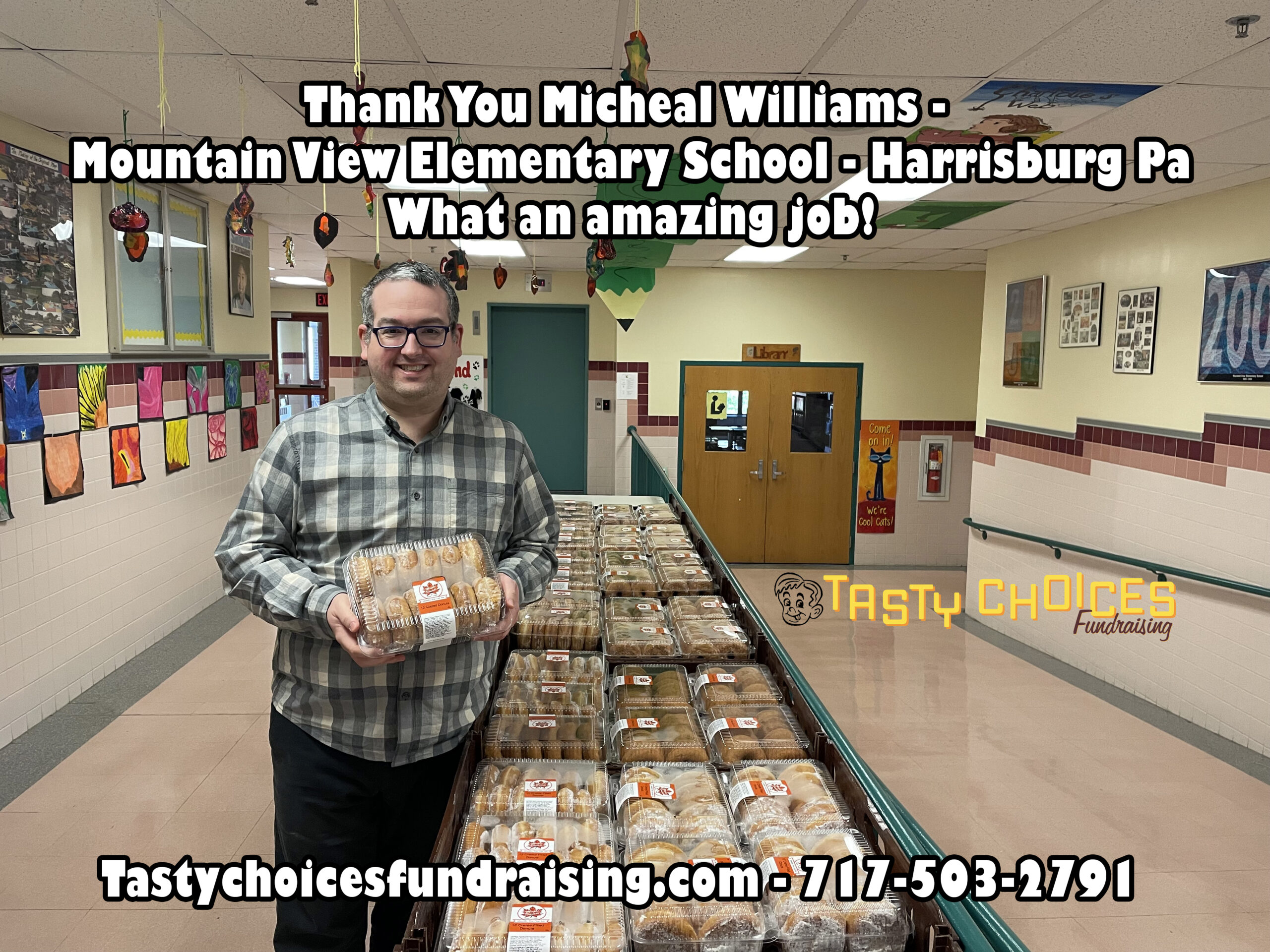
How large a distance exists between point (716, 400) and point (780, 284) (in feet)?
4.37

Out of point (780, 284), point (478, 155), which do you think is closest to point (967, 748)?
point (478, 155)

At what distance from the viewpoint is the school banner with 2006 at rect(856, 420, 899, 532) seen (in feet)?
30.2

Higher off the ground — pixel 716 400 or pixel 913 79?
pixel 913 79

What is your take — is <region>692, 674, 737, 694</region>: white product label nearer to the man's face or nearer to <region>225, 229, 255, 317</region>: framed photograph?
the man's face

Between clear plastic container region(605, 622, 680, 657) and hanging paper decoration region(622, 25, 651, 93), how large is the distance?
64.9 inches

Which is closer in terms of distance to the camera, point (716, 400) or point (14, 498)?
point (14, 498)

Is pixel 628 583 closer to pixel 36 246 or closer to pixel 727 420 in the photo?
pixel 36 246

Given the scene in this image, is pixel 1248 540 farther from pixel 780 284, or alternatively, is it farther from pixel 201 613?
pixel 201 613

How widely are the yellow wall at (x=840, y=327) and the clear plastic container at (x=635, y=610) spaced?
19.3ft

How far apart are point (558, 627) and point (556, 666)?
26cm

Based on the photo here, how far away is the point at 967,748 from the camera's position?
4.72 metres

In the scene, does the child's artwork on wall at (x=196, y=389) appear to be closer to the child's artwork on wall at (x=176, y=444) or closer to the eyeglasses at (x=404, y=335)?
the child's artwork on wall at (x=176, y=444)

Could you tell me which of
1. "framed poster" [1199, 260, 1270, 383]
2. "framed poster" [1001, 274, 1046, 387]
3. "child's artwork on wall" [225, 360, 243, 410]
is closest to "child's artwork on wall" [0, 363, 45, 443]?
"child's artwork on wall" [225, 360, 243, 410]

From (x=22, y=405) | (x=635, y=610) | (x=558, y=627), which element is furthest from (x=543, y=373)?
(x=558, y=627)
